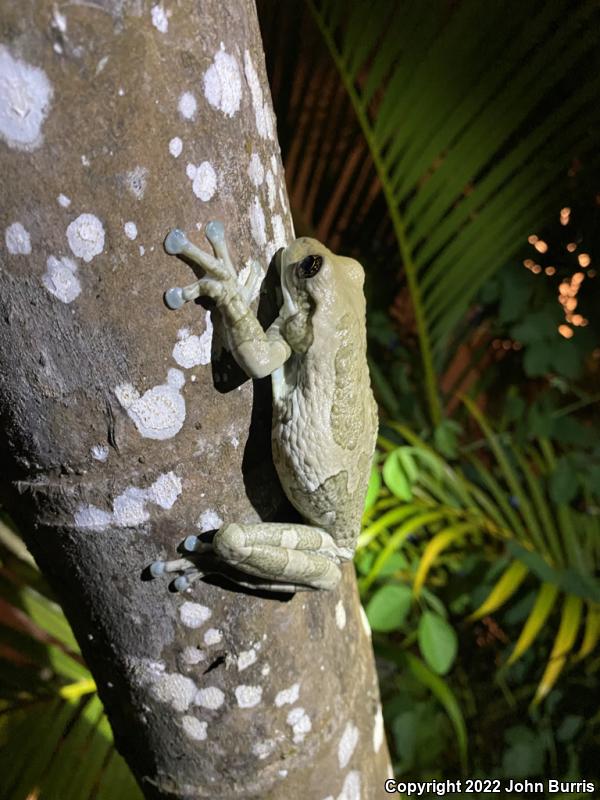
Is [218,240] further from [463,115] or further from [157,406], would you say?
[463,115]

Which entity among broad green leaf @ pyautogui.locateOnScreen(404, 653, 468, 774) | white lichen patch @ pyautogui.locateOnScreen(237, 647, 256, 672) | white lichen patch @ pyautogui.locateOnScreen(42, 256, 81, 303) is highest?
white lichen patch @ pyautogui.locateOnScreen(42, 256, 81, 303)

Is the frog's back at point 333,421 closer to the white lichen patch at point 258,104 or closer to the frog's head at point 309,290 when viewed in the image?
the frog's head at point 309,290

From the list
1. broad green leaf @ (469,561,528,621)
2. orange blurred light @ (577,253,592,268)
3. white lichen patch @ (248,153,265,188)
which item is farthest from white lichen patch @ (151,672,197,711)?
orange blurred light @ (577,253,592,268)

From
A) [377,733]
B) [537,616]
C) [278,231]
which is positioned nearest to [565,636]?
Answer: [537,616]

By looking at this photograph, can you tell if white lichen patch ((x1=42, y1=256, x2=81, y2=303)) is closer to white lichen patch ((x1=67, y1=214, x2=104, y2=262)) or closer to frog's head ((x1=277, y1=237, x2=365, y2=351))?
white lichen patch ((x1=67, y1=214, x2=104, y2=262))

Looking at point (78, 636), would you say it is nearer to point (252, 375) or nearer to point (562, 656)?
point (252, 375)

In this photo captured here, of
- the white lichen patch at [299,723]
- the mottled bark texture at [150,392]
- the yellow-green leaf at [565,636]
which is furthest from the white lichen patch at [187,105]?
the yellow-green leaf at [565,636]

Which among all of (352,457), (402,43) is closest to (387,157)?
(402,43)
